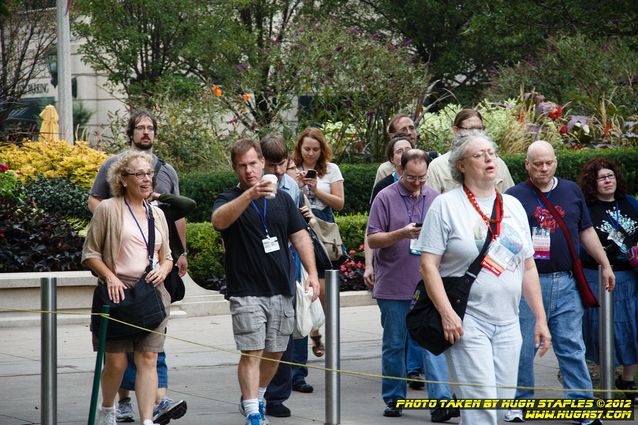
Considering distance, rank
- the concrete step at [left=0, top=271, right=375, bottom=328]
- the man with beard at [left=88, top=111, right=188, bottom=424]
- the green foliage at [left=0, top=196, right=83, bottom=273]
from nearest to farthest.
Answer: the man with beard at [left=88, top=111, right=188, bottom=424] < the concrete step at [left=0, top=271, right=375, bottom=328] < the green foliage at [left=0, top=196, right=83, bottom=273]

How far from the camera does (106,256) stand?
695cm

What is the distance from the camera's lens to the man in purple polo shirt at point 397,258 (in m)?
8.03

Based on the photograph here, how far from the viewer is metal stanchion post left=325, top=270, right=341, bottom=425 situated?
6.75 m

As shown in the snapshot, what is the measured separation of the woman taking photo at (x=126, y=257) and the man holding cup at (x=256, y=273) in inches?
18.2

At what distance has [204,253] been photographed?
13805 millimetres

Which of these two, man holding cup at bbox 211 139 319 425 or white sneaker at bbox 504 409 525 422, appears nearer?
man holding cup at bbox 211 139 319 425

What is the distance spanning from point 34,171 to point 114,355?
9.63 m

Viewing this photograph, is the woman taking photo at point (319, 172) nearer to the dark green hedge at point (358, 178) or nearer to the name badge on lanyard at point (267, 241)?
the name badge on lanyard at point (267, 241)

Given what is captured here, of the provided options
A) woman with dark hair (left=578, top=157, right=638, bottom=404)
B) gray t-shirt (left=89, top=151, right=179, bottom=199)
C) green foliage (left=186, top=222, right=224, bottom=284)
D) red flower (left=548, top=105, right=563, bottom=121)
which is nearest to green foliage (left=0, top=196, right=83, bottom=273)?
green foliage (left=186, top=222, right=224, bottom=284)

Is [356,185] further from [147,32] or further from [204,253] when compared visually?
[147,32]

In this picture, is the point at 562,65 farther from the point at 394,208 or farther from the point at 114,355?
the point at 114,355

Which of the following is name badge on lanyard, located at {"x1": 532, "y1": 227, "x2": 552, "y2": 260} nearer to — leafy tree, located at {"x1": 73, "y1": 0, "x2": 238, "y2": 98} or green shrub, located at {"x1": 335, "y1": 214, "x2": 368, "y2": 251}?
green shrub, located at {"x1": 335, "y1": 214, "x2": 368, "y2": 251}

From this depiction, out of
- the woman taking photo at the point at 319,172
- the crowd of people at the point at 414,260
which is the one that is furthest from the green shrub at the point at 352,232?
the crowd of people at the point at 414,260

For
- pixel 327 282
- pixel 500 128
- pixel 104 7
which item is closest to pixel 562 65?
pixel 500 128
